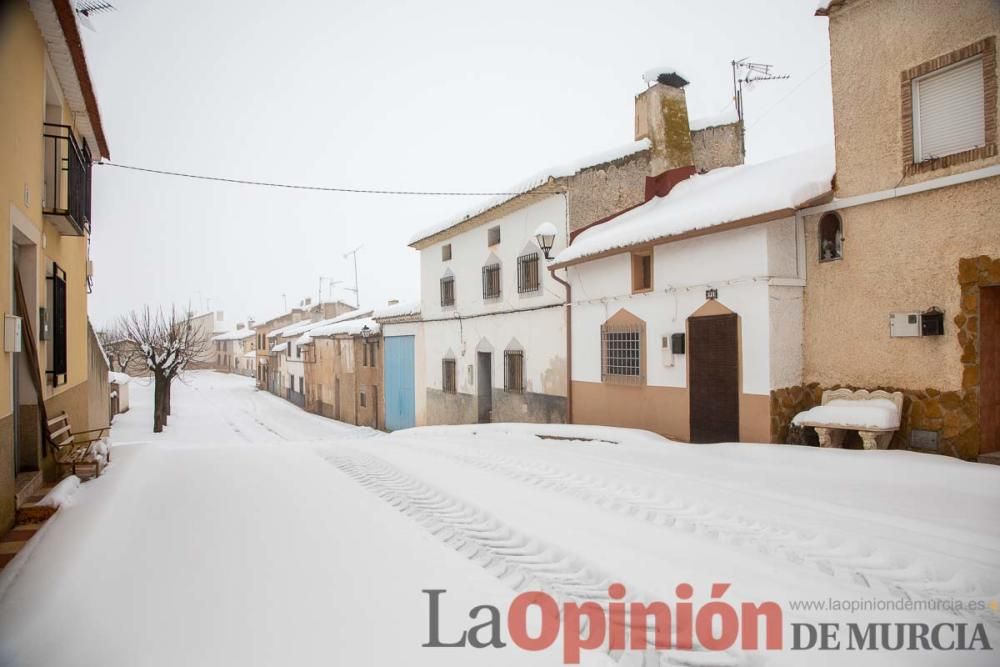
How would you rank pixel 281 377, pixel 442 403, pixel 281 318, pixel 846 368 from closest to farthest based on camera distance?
pixel 846 368 < pixel 442 403 < pixel 281 377 < pixel 281 318

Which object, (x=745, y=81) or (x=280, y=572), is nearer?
(x=280, y=572)

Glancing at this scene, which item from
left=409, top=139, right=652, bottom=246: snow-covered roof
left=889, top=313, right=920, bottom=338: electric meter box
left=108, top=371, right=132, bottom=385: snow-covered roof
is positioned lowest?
left=108, top=371, right=132, bottom=385: snow-covered roof

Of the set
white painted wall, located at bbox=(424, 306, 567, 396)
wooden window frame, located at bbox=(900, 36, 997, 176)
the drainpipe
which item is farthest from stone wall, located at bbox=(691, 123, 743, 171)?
wooden window frame, located at bbox=(900, 36, 997, 176)

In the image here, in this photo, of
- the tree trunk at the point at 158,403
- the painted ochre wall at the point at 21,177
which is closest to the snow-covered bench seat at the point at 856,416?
the painted ochre wall at the point at 21,177

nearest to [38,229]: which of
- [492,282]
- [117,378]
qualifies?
[492,282]

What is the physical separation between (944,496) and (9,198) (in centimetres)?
899

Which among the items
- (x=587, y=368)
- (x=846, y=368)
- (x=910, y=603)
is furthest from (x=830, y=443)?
(x=587, y=368)

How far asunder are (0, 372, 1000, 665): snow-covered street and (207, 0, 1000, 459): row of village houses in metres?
1.41

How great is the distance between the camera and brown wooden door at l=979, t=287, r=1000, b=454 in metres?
6.45

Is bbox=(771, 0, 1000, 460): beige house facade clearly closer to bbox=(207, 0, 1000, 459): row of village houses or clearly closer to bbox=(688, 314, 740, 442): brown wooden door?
bbox=(207, 0, 1000, 459): row of village houses

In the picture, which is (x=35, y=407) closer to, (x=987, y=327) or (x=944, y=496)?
(x=944, y=496)

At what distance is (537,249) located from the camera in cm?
1394

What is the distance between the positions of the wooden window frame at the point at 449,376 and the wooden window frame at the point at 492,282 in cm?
302

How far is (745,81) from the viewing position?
52.4 ft
